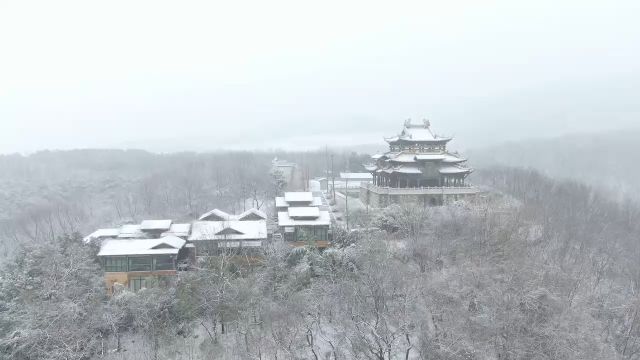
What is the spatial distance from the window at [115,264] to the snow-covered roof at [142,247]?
1.91ft

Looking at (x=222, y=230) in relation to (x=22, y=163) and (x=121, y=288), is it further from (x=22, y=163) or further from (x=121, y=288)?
(x=22, y=163)

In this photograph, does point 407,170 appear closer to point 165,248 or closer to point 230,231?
point 230,231

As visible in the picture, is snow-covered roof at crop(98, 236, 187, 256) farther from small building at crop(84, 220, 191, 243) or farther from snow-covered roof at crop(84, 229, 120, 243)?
snow-covered roof at crop(84, 229, 120, 243)

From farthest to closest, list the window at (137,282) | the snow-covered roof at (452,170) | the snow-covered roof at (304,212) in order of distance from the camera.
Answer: the snow-covered roof at (452,170)
the snow-covered roof at (304,212)
the window at (137,282)

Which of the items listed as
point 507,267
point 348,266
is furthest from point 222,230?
point 507,267

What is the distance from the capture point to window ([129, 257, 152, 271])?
98.7 feet

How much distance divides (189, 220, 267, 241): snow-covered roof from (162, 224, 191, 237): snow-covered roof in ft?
1.56

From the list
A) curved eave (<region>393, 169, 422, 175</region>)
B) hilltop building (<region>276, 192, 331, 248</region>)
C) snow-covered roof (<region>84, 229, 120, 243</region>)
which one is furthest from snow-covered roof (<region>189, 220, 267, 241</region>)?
curved eave (<region>393, 169, 422, 175</region>)

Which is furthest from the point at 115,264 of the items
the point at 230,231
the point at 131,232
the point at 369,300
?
the point at 369,300

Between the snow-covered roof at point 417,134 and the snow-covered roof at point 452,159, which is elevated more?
the snow-covered roof at point 417,134

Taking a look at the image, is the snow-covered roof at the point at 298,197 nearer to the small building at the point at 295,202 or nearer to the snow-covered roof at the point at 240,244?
the small building at the point at 295,202

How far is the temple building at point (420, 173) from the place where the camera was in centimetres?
4166

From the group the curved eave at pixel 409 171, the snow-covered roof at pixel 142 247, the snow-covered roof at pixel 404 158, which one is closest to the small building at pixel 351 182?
the snow-covered roof at pixel 404 158

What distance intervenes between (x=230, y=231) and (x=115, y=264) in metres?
8.00
